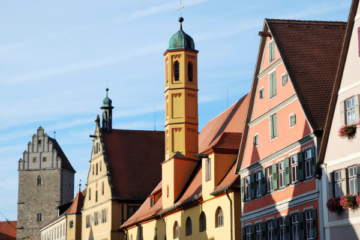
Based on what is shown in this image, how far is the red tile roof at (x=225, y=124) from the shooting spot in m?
45.9

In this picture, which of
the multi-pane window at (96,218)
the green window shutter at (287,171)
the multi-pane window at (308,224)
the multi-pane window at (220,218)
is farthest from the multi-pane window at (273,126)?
the multi-pane window at (96,218)

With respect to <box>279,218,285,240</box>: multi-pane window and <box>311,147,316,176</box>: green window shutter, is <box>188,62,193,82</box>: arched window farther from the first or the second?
<box>311,147,316,176</box>: green window shutter

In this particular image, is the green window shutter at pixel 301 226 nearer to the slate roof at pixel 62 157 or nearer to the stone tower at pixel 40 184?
the stone tower at pixel 40 184

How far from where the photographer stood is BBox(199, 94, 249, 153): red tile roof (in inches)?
1809

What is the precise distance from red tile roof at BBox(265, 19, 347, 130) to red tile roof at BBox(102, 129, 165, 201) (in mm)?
34255

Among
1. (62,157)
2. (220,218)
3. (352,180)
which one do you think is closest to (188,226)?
(220,218)

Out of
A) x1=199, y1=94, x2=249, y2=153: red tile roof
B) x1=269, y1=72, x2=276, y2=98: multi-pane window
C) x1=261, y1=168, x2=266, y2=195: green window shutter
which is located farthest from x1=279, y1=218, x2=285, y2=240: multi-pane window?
x1=199, y1=94, x2=249, y2=153: red tile roof

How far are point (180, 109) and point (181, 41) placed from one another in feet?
16.9

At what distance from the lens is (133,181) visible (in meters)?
66.9

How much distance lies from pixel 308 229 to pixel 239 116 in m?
17.3

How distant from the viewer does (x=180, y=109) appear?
51406mm

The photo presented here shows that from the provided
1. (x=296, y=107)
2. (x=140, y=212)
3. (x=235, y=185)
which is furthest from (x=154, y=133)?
(x=296, y=107)

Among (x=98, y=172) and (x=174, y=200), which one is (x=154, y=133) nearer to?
(x=98, y=172)

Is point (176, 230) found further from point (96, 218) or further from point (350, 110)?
point (350, 110)
